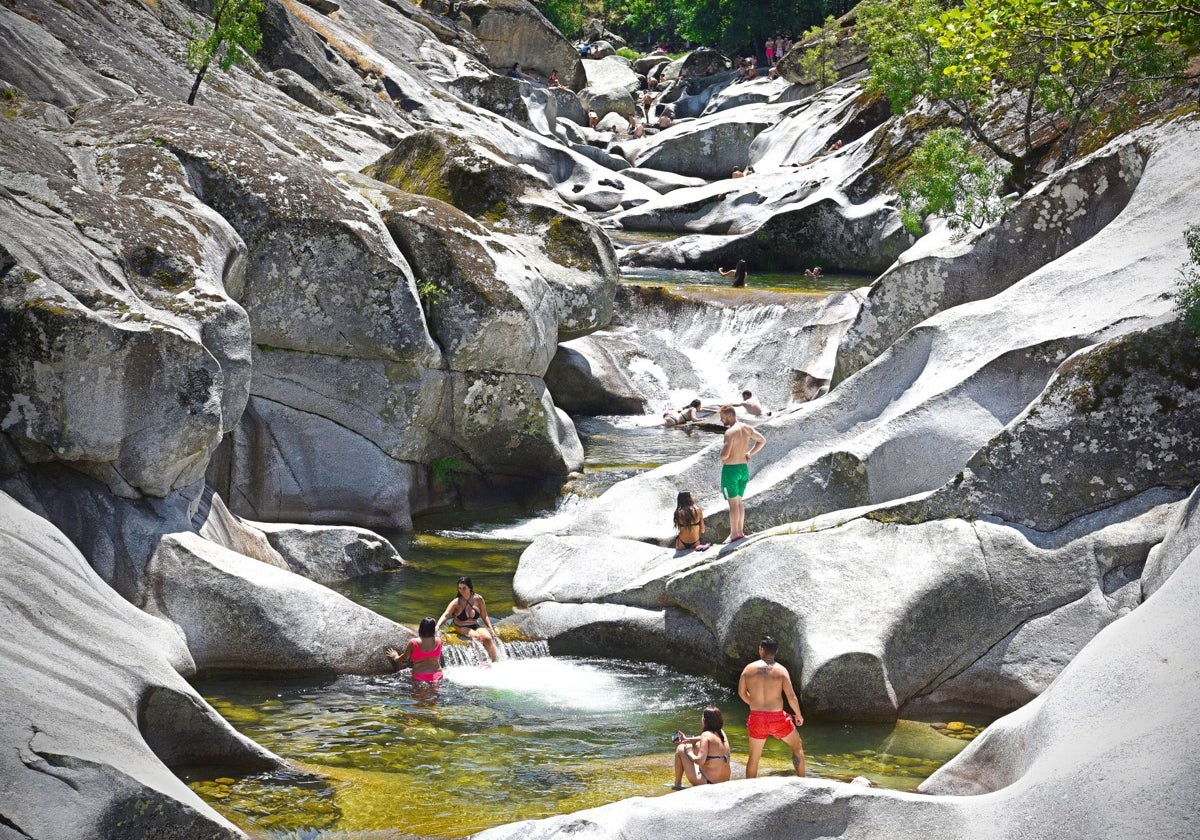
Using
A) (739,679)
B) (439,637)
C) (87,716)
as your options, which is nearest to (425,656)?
(439,637)

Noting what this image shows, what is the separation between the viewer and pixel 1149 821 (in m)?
5.76

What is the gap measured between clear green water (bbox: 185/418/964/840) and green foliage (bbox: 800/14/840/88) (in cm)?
3734

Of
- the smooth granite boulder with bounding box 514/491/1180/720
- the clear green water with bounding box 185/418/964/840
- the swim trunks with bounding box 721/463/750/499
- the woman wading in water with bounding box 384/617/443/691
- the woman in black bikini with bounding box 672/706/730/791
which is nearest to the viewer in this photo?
the clear green water with bounding box 185/418/964/840

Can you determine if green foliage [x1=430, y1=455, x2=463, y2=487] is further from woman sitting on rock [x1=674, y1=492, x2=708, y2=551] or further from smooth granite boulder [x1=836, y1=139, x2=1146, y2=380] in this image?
smooth granite boulder [x1=836, y1=139, x2=1146, y2=380]

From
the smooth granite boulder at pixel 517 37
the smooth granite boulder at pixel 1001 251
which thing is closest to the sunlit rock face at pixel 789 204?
the smooth granite boulder at pixel 1001 251

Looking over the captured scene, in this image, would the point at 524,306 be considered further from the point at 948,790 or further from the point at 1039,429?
the point at 948,790

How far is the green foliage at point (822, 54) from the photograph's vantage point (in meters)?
46.0

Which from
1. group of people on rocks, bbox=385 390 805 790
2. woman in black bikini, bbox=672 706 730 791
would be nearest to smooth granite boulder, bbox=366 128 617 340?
group of people on rocks, bbox=385 390 805 790

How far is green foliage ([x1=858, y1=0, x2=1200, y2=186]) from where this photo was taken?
40.2 feet

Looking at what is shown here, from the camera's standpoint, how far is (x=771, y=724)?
945cm

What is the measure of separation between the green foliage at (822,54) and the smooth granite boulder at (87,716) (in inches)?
1640

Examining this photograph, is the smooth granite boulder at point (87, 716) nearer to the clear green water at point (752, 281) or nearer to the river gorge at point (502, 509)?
the river gorge at point (502, 509)

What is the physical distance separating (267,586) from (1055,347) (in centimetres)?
867

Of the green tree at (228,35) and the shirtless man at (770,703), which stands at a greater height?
the green tree at (228,35)
